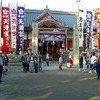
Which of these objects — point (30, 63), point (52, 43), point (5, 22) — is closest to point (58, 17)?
point (52, 43)

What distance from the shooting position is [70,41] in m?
45.4

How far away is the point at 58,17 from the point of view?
47.4 metres

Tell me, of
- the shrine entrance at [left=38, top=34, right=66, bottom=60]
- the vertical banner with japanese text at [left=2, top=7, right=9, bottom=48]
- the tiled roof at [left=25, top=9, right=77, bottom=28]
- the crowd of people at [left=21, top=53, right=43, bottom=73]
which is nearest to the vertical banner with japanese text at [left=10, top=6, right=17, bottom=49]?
the vertical banner with japanese text at [left=2, top=7, right=9, bottom=48]

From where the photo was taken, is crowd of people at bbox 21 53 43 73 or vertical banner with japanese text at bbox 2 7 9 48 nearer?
crowd of people at bbox 21 53 43 73

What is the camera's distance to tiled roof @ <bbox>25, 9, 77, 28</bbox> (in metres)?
45.0

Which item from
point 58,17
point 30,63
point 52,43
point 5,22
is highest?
point 58,17

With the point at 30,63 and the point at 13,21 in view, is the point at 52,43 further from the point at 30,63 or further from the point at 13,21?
the point at 30,63

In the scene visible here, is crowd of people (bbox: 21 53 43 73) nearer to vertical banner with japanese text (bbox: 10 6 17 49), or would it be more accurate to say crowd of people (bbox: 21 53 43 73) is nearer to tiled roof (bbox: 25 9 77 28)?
vertical banner with japanese text (bbox: 10 6 17 49)

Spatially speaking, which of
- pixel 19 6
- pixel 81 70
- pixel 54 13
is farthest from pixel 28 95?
pixel 54 13

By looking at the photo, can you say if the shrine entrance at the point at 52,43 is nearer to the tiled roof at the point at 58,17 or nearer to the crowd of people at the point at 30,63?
the tiled roof at the point at 58,17

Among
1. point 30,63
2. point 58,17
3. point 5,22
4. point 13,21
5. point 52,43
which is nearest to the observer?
point 30,63

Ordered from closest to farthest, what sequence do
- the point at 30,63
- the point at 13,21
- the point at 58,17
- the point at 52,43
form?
the point at 30,63, the point at 13,21, the point at 52,43, the point at 58,17

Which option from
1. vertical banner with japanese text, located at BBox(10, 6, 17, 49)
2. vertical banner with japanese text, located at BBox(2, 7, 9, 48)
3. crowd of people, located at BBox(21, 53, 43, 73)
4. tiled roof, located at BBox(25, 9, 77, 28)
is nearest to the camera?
crowd of people, located at BBox(21, 53, 43, 73)

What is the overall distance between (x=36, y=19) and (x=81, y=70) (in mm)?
18778
